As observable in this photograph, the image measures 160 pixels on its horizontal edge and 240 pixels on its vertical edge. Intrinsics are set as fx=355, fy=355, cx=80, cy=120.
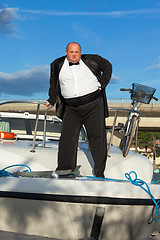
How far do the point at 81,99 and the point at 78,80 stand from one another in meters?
0.21

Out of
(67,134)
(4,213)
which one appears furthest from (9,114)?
(4,213)

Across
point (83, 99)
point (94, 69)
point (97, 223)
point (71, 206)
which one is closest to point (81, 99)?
point (83, 99)

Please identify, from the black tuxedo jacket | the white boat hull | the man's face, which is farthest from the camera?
the black tuxedo jacket

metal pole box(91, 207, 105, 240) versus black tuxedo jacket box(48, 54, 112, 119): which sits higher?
black tuxedo jacket box(48, 54, 112, 119)

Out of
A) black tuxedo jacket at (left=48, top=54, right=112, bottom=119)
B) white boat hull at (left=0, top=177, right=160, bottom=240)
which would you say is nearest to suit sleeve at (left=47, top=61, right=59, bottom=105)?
black tuxedo jacket at (left=48, top=54, right=112, bottom=119)

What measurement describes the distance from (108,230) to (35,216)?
0.68 metres

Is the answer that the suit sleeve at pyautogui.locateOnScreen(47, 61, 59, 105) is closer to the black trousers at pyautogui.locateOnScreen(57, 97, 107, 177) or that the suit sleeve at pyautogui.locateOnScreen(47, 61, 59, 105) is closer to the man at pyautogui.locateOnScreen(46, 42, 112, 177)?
the man at pyautogui.locateOnScreen(46, 42, 112, 177)

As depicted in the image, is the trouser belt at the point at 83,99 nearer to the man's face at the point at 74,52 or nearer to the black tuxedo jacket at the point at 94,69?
the black tuxedo jacket at the point at 94,69

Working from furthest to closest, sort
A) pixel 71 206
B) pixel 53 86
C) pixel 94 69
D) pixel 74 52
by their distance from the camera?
pixel 53 86 → pixel 94 69 → pixel 74 52 → pixel 71 206

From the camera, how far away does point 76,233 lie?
3.25 metres

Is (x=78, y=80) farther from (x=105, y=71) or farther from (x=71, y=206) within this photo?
(x=71, y=206)

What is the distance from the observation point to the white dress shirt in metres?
3.80

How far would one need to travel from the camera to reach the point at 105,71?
3928 mm

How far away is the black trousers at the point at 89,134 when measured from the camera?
12.6 feet
